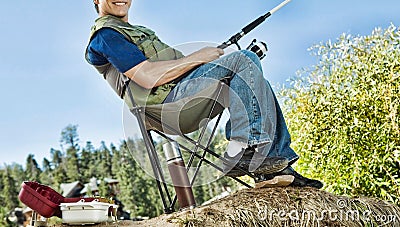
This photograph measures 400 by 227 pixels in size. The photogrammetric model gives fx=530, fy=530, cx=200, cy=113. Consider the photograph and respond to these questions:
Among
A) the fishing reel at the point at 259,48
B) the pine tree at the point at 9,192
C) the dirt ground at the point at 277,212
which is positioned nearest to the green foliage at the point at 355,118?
the dirt ground at the point at 277,212

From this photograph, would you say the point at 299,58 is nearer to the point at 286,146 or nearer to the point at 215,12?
the point at 215,12

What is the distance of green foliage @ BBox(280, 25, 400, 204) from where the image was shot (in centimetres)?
375

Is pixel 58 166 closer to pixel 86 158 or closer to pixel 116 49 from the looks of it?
pixel 86 158

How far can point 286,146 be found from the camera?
240 cm

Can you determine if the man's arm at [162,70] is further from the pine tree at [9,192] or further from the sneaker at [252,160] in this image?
the pine tree at [9,192]

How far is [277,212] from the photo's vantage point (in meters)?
2.31

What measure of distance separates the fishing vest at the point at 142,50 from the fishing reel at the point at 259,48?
0.36 meters

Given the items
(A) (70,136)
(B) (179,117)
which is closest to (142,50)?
(B) (179,117)

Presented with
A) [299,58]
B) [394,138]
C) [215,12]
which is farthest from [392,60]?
[215,12]

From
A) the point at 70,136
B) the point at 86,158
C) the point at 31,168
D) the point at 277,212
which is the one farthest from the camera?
the point at 31,168

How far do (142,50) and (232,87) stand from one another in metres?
0.49

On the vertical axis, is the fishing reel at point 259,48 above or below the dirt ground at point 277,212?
above

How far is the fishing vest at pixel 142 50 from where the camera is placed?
2414mm

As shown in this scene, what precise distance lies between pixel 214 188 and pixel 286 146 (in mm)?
9493
